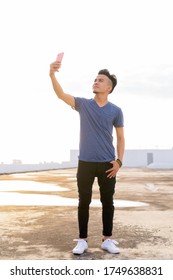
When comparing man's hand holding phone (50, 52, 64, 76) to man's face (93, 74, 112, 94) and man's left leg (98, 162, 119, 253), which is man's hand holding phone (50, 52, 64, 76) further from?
man's left leg (98, 162, 119, 253)

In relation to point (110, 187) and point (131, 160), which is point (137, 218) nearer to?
point (110, 187)

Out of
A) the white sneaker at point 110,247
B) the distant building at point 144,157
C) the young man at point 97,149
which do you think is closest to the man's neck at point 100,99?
the young man at point 97,149

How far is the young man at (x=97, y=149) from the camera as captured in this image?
2.95 m

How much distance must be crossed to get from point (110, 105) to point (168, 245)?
4.31 ft

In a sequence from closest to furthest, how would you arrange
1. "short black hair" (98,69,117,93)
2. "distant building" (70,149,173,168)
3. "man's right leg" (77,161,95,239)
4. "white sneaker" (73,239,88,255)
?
"white sneaker" (73,239,88,255) → "man's right leg" (77,161,95,239) → "short black hair" (98,69,117,93) → "distant building" (70,149,173,168)

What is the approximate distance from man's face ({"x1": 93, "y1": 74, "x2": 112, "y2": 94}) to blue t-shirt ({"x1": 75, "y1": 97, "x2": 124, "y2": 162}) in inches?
4.3

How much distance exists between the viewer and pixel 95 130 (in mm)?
2984

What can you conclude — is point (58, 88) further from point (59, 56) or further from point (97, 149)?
point (97, 149)

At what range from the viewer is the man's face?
3004 millimetres

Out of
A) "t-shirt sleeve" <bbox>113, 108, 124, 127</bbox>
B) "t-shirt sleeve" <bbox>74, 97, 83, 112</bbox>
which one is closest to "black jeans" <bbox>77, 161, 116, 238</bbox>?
"t-shirt sleeve" <bbox>113, 108, 124, 127</bbox>

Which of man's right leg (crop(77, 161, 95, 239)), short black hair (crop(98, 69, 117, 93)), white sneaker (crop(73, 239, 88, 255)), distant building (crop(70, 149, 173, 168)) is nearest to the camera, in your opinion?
white sneaker (crop(73, 239, 88, 255))

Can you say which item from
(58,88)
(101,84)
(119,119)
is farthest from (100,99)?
(58,88)

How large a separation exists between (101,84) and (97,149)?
0.56 metres

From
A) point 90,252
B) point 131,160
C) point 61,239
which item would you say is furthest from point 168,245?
point 131,160
